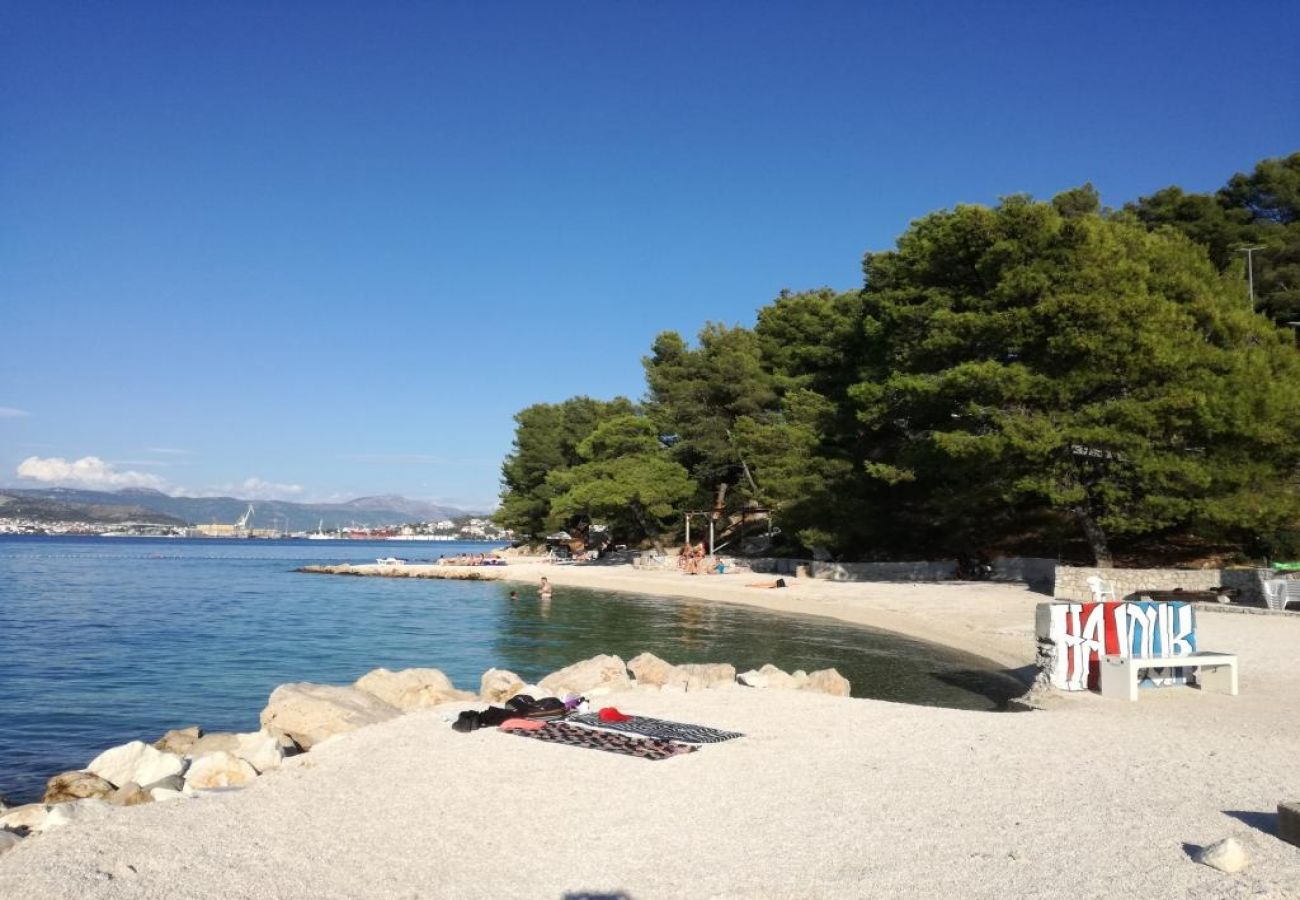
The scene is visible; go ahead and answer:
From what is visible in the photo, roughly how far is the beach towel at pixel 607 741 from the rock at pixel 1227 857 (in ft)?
14.1

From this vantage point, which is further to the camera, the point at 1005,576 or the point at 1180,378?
the point at 1005,576

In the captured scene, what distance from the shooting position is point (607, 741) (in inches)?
343

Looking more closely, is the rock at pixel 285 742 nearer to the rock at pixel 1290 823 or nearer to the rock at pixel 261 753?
the rock at pixel 261 753

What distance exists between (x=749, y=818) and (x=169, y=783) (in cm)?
571

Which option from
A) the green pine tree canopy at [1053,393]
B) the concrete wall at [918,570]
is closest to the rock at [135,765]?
the green pine tree canopy at [1053,393]

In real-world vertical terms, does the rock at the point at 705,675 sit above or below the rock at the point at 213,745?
above

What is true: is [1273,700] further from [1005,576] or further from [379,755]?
[1005,576]

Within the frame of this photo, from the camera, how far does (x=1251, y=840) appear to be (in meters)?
5.45

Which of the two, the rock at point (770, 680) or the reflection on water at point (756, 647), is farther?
the reflection on water at point (756, 647)

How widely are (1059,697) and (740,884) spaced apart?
7927 millimetres

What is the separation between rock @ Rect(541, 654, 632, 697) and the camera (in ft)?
39.4

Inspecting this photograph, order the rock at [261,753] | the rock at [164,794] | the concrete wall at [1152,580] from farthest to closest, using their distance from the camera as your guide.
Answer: the concrete wall at [1152,580], the rock at [261,753], the rock at [164,794]

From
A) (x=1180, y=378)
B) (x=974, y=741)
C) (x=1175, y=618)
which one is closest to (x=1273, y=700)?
(x=1175, y=618)

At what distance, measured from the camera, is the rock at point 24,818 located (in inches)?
283
